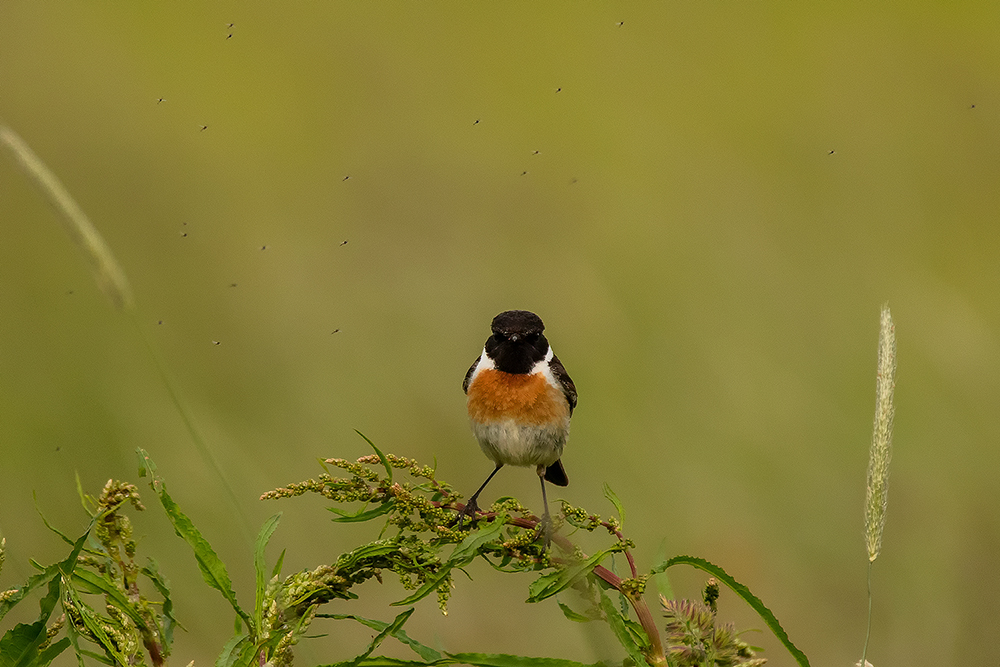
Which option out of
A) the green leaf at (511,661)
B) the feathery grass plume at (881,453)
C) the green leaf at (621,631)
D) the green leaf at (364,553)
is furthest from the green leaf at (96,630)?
the feathery grass plume at (881,453)

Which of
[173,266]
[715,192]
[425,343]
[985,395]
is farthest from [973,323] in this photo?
[173,266]

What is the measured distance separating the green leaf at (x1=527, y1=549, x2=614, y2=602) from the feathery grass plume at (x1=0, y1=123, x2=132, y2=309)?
181cm

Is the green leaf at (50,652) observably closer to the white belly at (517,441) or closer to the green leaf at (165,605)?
the green leaf at (165,605)

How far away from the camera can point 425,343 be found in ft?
22.1

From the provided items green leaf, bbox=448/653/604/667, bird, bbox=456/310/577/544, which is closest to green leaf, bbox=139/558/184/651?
green leaf, bbox=448/653/604/667

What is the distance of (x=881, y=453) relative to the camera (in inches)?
86.0

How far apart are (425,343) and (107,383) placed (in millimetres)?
1928

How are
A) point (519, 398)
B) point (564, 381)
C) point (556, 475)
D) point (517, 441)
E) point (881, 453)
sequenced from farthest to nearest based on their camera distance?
1. point (556, 475)
2. point (564, 381)
3. point (519, 398)
4. point (517, 441)
5. point (881, 453)

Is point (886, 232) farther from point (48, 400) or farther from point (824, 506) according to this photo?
point (48, 400)

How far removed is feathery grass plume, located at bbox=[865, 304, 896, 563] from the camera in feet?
7.13

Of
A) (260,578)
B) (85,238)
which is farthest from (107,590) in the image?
(85,238)

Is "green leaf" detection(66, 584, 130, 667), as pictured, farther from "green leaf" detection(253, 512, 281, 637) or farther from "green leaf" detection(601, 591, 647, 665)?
"green leaf" detection(601, 591, 647, 665)

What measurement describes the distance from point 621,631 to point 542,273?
5.81 meters

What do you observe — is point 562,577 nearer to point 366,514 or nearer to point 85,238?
point 366,514
